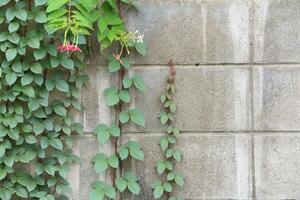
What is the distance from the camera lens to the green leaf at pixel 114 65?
288cm

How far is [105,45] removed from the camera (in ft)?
9.38

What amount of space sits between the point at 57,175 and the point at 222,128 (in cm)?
109

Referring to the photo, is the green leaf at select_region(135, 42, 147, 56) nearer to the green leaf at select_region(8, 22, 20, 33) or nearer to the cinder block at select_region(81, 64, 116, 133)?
the cinder block at select_region(81, 64, 116, 133)

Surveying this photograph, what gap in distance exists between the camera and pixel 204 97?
9.68 feet

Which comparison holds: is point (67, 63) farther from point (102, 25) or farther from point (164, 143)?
point (164, 143)

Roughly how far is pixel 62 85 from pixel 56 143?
360 millimetres

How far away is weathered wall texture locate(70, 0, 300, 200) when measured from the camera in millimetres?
2906

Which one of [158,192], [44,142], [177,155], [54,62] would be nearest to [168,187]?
[158,192]

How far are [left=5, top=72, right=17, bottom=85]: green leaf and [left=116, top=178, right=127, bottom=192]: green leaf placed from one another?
883 mm

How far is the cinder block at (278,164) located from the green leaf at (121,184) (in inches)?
33.0

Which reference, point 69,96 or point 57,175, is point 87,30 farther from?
point 57,175

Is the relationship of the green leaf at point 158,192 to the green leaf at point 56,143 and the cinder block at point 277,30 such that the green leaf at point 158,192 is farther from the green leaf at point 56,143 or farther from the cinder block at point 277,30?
the cinder block at point 277,30

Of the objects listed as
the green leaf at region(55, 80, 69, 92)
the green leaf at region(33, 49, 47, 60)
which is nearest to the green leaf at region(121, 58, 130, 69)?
the green leaf at region(55, 80, 69, 92)

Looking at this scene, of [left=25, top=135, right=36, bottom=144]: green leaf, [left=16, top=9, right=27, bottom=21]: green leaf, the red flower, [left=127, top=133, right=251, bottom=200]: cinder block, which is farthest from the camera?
[left=127, top=133, right=251, bottom=200]: cinder block
